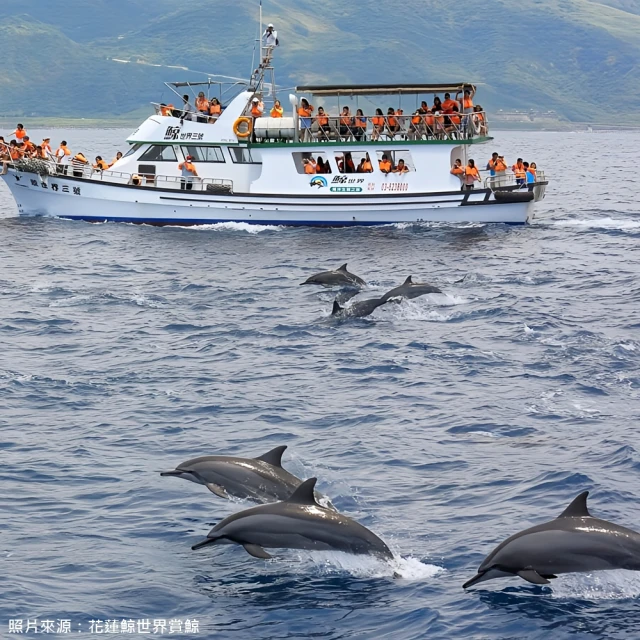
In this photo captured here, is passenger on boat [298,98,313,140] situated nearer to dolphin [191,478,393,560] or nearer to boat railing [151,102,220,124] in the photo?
boat railing [151,102,220,124]

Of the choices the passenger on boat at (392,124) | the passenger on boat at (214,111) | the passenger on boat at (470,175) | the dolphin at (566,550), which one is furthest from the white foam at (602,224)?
the dolphin at (566,550)

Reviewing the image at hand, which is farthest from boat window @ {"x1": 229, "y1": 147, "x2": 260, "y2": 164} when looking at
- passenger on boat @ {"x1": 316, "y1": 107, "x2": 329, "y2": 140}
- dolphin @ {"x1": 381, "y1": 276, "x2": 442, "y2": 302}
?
dolphin @ {"x1": 381, "y1": 276, "x2": 442, "y2": 302}

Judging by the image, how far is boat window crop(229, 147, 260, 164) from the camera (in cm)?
4869

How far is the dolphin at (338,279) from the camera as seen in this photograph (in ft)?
111

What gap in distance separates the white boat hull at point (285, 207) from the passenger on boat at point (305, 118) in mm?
2787

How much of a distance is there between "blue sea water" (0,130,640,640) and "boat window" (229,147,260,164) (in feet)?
30.9

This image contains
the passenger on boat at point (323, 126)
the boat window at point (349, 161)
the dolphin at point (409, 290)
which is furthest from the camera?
the passenger on boat at point (323, 126)

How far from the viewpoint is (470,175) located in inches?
1887

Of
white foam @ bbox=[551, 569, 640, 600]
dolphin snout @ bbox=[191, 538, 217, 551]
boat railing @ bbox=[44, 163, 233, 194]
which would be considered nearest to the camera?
white foam @ bbox=[551, 569, 640, 600]

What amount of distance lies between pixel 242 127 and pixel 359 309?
65.5 feet

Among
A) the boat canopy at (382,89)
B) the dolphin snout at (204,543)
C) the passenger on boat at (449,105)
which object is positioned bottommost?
the dolphin snout at (204,543)

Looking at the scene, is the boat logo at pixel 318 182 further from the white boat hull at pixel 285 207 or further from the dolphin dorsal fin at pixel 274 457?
the dolphin dorsal fin at pixel 274 457

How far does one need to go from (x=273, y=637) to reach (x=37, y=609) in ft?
9.93

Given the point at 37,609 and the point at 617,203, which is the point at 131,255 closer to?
the point at 37,609
